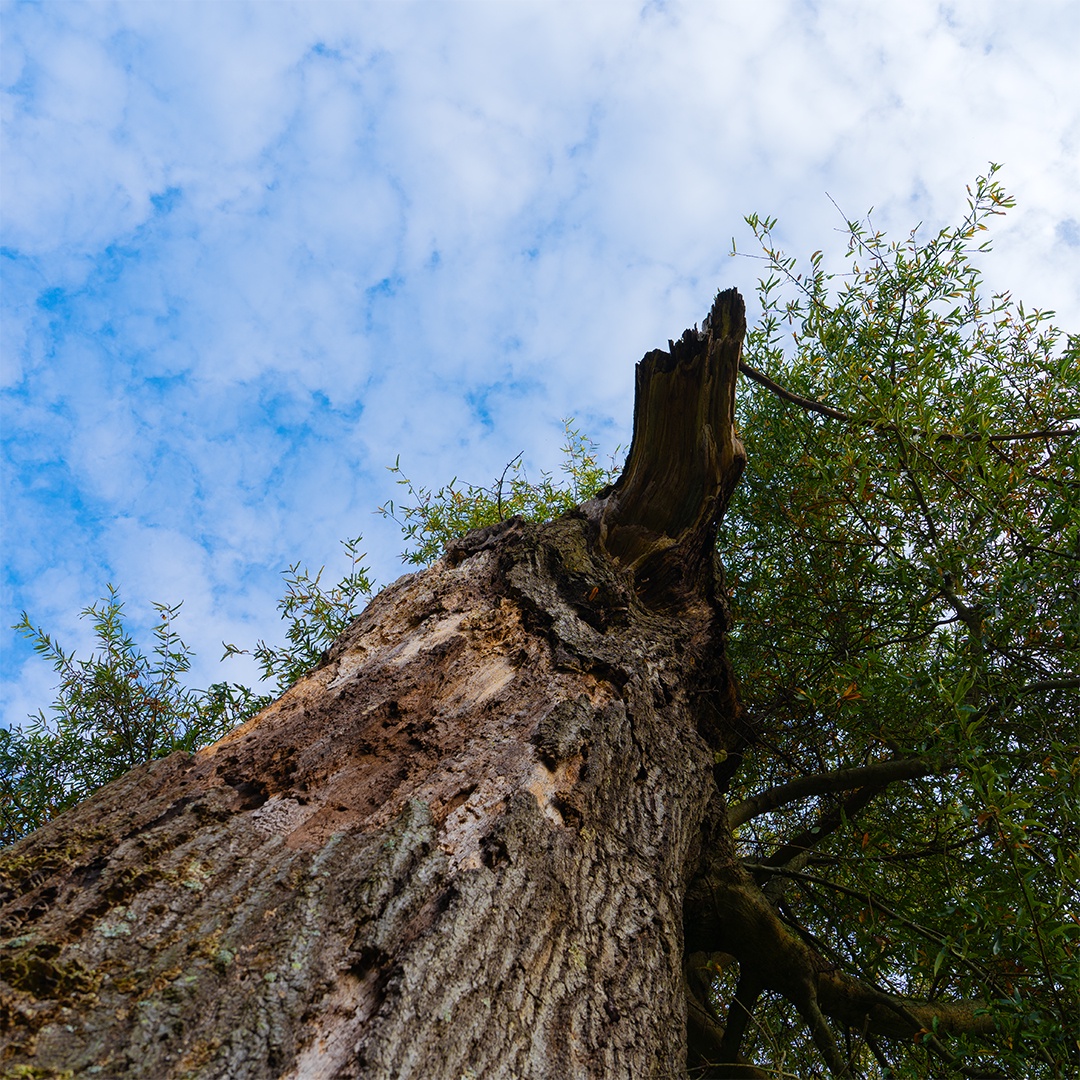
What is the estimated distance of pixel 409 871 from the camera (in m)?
2.13

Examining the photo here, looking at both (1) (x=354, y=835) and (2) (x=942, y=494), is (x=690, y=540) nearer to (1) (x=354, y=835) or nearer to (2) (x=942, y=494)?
(2) (x=942, y=494)

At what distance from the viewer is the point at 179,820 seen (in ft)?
7.27

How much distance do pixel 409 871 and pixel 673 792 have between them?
59.7 inches

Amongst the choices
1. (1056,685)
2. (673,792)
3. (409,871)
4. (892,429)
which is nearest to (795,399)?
(892,429)

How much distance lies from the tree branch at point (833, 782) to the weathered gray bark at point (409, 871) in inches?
57.6

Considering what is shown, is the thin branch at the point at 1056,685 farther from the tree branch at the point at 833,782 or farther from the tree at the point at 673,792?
the tree branch at the point at 833,782

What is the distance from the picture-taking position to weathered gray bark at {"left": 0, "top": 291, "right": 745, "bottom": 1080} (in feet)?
5.43

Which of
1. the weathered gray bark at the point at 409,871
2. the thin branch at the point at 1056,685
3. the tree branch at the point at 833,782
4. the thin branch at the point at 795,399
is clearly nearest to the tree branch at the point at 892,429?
the thin branch at the point at 795,399

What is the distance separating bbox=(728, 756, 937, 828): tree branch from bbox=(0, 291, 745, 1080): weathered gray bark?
146 cm

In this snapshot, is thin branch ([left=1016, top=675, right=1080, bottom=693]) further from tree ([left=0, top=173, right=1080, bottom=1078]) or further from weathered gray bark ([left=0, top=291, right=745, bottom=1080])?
weathered gray bark ([left=0, top=291, right=745, bottom=1080])

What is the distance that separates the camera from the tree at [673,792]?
183 centimetres

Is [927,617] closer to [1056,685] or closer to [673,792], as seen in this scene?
[1056,685]

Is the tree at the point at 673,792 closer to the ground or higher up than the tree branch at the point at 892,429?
closer to the ground

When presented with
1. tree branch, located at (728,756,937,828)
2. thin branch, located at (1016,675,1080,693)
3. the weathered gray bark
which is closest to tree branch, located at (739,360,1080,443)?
thin branch, located at (1016,675,1080,693)
